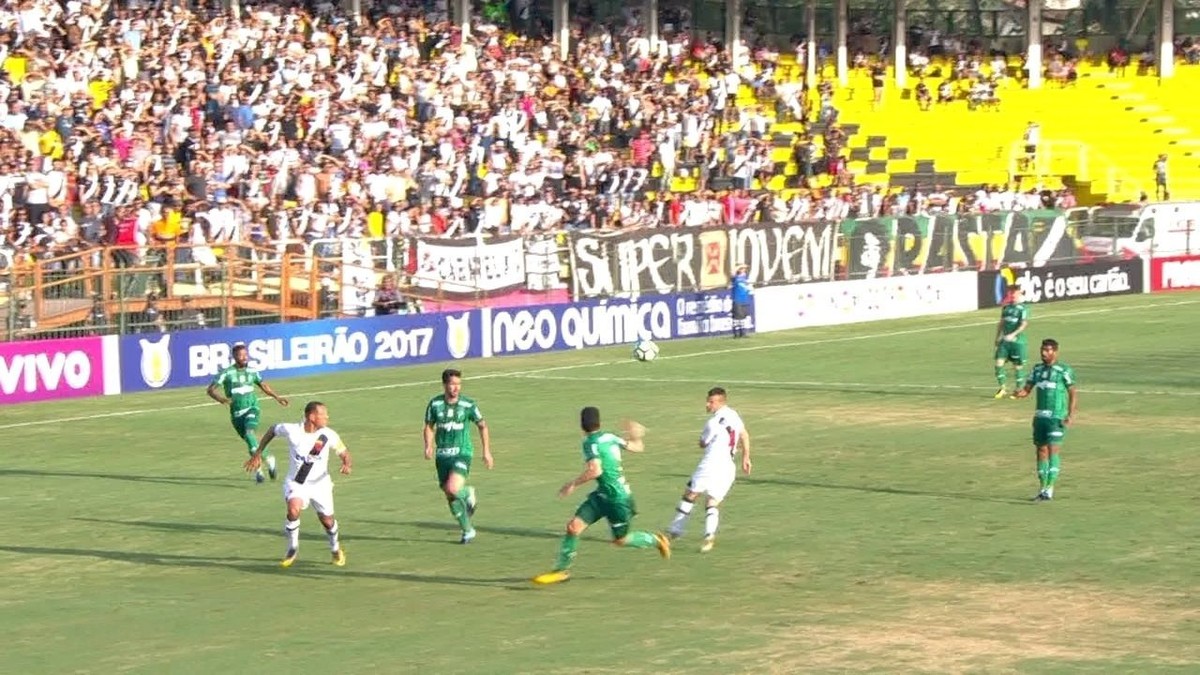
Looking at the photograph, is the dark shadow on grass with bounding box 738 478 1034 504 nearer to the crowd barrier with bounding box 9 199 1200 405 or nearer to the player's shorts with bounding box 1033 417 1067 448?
the player's shorts with bounding box 1033 417 1067 448

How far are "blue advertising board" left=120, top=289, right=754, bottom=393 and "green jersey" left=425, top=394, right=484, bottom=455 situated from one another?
17956 mm

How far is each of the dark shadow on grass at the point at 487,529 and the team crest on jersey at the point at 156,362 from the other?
16.1 m

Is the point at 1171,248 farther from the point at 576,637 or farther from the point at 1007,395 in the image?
the point at 576,637

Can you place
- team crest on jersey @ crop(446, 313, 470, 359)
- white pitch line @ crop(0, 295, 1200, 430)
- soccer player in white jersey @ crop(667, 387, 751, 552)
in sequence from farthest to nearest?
team crest on jersey @ crop(446, 313, 470, 359) < white pitch line @ crop(0, 295, 1200, 430) < soccer player in white jersey @ crop(667, 387, 751, 552)

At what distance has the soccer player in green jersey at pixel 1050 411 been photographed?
23.5 metres

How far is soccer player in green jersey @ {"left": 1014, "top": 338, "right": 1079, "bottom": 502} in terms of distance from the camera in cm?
2348

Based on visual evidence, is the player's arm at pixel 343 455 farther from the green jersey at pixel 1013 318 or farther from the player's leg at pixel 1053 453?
the green jersey at pixel 1013 318

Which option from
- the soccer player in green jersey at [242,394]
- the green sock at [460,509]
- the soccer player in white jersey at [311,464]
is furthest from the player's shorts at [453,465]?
the soccer player in green jersey at [242,394]

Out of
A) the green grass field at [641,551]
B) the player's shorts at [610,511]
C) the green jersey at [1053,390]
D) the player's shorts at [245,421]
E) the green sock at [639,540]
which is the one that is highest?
the green jersey at [1053,390]

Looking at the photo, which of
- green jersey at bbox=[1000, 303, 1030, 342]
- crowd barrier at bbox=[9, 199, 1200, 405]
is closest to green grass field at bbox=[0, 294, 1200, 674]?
green jersey at bbox=[1000, 303, 1030, 342]

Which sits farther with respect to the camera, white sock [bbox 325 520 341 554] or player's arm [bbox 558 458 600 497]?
white sock [bbox 325 520 341 554]

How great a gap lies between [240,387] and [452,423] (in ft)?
21.6

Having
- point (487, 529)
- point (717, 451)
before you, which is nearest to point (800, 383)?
point (487, 529)

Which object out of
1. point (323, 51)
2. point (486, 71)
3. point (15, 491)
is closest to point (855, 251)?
point (486, 71)
